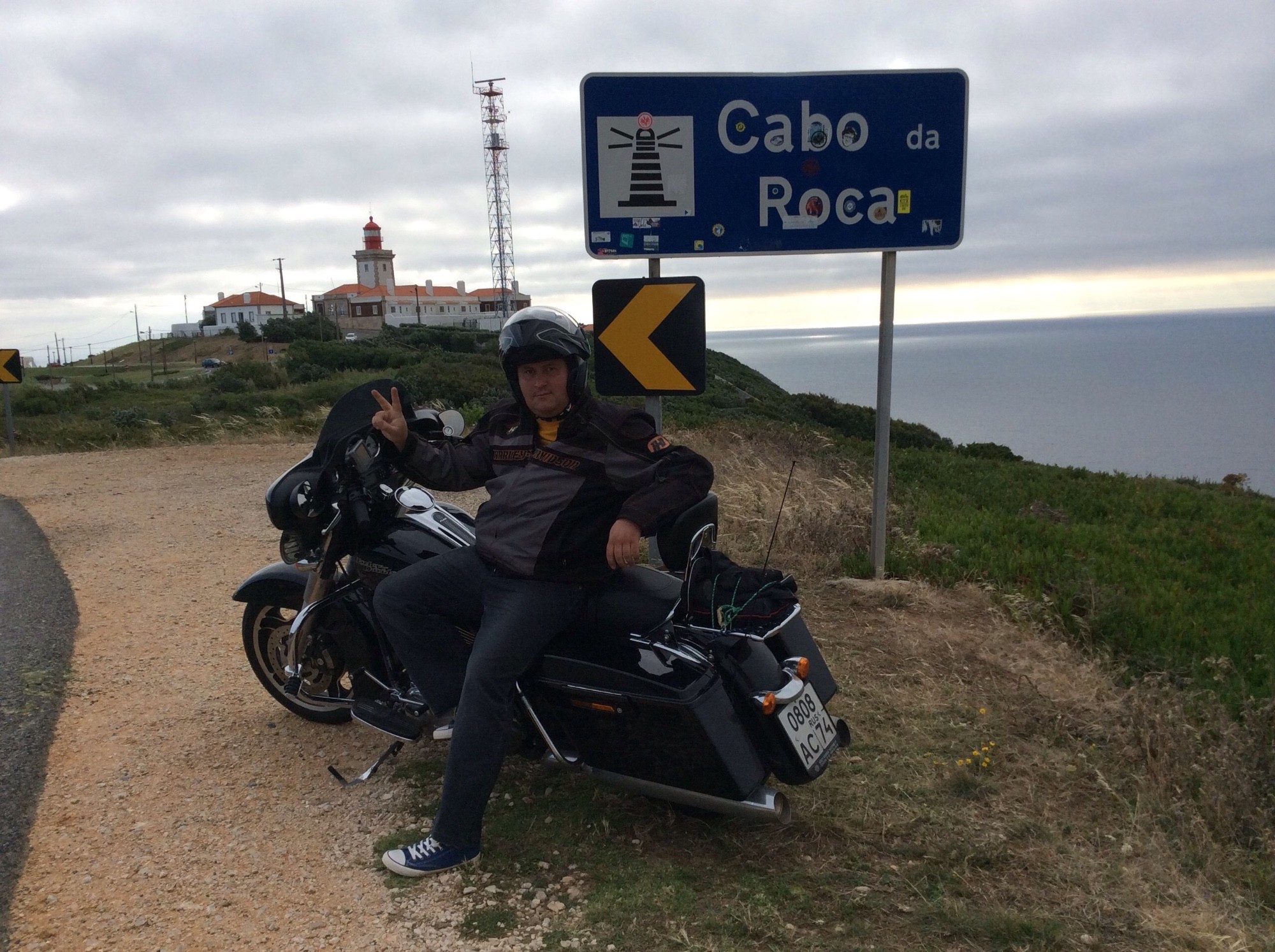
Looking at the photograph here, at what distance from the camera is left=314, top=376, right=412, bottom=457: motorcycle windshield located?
3623 mm

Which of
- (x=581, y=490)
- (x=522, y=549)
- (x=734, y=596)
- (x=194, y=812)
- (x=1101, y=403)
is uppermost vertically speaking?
(x=581, y=490)

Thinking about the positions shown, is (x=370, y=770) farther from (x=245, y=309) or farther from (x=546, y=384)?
(x=245, y=309)

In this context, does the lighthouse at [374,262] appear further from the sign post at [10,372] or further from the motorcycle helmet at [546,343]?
the motorcycle helmet at [546,343]

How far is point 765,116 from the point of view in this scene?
559 cm

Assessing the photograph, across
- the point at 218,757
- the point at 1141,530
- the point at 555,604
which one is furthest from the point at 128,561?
the point at 1141,530

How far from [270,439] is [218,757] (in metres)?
12.1

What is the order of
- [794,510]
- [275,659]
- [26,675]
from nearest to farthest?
[275,659] → [26,675] → [794,510]

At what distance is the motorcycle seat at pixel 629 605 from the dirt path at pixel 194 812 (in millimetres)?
957

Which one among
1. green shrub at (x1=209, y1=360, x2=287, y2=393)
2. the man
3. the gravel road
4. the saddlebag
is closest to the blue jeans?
the man

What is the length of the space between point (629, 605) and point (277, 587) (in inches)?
64.8

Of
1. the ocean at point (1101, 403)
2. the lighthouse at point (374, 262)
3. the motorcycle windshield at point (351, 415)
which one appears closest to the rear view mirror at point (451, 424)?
the motorcycle windshield at point (351, 415)

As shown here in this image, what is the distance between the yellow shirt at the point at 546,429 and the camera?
3.46 m

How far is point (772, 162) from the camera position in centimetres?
565

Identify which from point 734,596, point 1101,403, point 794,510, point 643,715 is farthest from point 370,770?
point 1101,403
